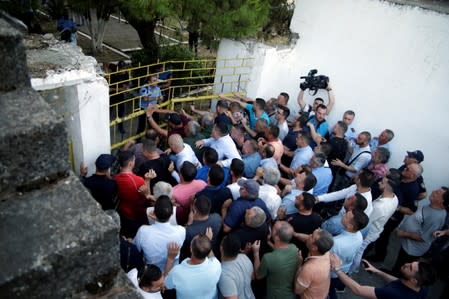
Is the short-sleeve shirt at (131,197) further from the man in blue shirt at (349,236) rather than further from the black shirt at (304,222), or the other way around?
the man in blue shirt at (349,236)

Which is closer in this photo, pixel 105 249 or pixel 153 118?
pixel 105 249

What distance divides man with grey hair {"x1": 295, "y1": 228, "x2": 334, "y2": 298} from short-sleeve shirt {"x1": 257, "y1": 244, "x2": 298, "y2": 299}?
8cm

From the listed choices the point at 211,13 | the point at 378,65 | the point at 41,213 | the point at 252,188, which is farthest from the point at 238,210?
the point at 378,65

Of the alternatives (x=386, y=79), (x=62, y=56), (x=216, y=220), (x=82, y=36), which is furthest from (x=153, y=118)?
(x=82, y=36)

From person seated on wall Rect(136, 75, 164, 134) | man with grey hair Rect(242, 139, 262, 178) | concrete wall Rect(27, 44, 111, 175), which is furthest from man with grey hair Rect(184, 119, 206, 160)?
concrete wall Rect(27, 44, 111, 175)

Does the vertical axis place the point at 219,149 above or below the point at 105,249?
below

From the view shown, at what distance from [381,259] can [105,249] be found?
17.5 ft

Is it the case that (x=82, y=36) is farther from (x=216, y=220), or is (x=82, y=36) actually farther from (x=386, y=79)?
(x=216, y=220)

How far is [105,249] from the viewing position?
124 cm

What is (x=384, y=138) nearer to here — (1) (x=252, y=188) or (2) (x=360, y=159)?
(2) (x=360, y=159)

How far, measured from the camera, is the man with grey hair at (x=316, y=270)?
11.1 feet

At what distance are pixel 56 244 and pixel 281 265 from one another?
2.75 metres

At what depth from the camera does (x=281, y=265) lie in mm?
3531

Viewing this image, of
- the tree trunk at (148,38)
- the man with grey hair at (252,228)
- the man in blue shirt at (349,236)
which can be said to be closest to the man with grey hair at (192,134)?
the man with grey hair at (252,228)
